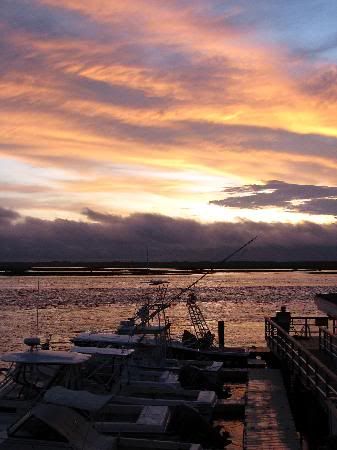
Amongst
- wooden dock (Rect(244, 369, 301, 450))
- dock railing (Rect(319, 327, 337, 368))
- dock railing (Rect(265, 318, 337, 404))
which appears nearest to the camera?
wooden dock (Rect(244, 369, 301, 450))

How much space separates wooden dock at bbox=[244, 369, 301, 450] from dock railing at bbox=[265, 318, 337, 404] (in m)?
0.88

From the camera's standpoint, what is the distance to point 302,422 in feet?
70.0

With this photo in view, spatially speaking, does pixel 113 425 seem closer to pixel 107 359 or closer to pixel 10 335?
pixel 107 359

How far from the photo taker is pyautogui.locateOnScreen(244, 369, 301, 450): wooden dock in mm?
16406

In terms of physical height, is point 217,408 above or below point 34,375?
below

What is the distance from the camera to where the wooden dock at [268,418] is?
16406 millimetres

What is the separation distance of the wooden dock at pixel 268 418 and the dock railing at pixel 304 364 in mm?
881

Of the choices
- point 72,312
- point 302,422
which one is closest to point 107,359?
point 302,422

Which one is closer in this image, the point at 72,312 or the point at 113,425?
the point at 113,425

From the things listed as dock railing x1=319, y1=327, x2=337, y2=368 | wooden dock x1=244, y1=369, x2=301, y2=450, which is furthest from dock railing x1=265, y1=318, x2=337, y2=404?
dock railing x1=319, y1=327, x2=337, y2=368

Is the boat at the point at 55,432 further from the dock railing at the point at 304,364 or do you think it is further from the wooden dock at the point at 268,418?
the dock railing at the point at 304,364

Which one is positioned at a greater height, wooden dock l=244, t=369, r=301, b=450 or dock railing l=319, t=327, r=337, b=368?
dock railing l=319, t=327, r=337, b=368

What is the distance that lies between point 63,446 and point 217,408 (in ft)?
32.1

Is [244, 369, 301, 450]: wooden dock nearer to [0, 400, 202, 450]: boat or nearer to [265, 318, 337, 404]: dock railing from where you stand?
[265, 318, 337, 404]: dock railing
